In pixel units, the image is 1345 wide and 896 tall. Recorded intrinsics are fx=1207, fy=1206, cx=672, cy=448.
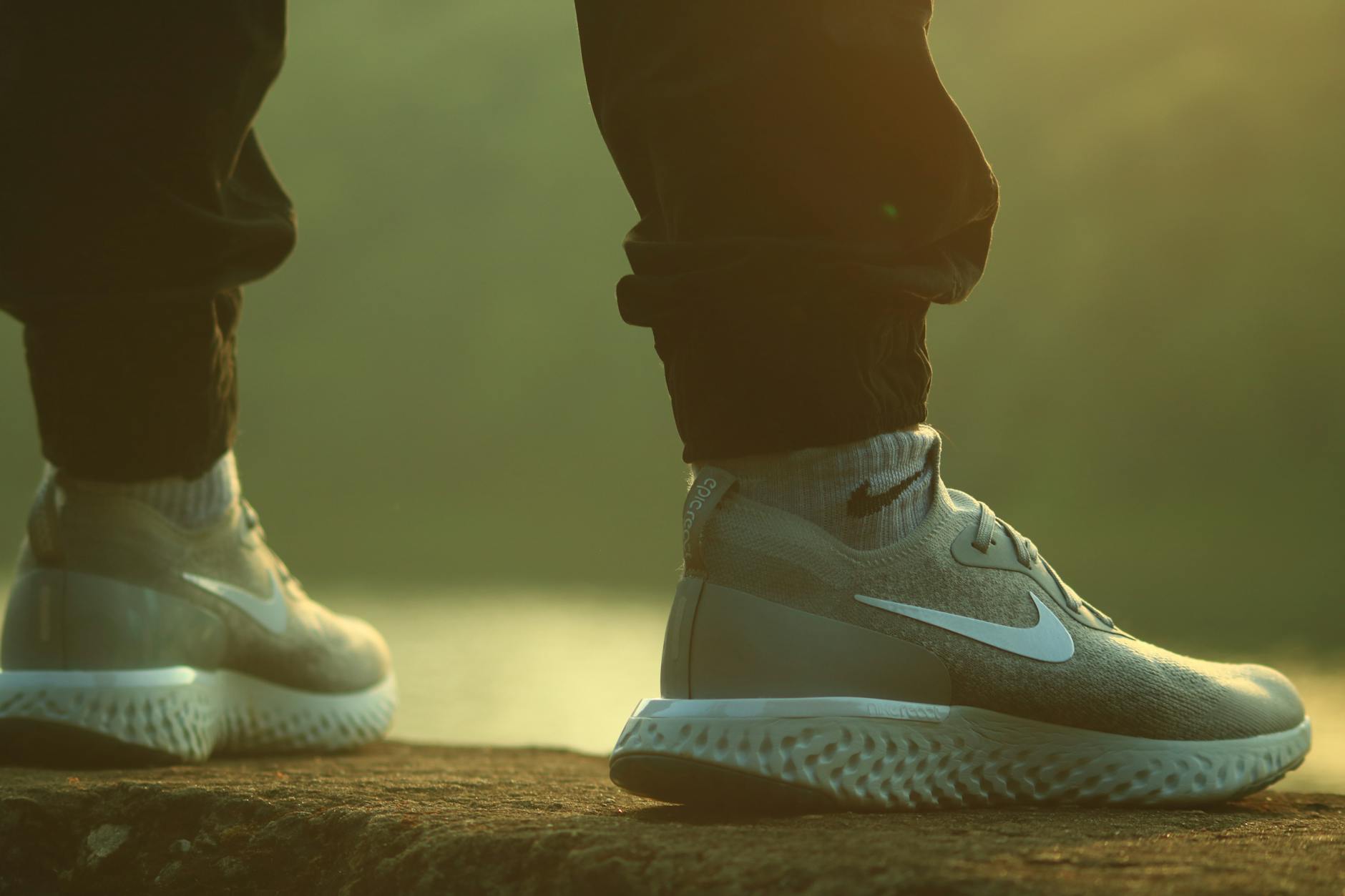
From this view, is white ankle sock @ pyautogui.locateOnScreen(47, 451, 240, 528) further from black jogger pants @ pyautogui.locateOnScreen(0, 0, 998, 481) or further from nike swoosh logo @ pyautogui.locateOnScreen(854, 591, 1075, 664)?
nike swoosh logo @ pyautogui.locateOnScreen(854, 591, 1075, 664)

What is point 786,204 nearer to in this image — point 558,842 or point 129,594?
point 558,842

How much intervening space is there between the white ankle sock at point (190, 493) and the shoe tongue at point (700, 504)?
1.48 ft

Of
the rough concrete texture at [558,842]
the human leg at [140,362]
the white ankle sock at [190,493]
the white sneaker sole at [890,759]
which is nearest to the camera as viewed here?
the rough concrete texture at [558,842]

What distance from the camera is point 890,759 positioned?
1.92 feet

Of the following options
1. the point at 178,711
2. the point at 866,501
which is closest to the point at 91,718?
the point at 178,711

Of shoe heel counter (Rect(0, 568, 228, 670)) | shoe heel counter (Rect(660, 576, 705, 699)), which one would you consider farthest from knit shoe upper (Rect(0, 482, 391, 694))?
shoe heel counter (Rect(660, 576, 705, 699))

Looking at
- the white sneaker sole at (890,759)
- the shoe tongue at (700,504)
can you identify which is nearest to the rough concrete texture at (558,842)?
the white sneaker sole at (890,759)

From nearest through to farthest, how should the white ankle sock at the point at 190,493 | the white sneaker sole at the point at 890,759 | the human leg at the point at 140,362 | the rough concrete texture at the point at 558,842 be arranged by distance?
the rough concrete texture at the point at 558,842, the white sneaker sole at the point at 890,759, the human leg at the point at 140,362, the white ankle sock at the point at 190,493

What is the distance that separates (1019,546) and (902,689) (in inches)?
5.0

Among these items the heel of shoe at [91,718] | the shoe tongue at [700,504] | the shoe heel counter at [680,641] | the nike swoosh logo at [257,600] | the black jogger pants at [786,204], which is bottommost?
the heel of shoe at [91,718]

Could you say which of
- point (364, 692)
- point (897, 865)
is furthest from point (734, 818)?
point (364, 692)

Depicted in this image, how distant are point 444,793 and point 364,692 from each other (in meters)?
0.39

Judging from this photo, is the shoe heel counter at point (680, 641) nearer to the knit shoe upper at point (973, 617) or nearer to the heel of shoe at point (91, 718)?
the knit shoe upper at point (973, 617)

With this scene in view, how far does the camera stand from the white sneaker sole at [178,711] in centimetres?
81
